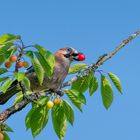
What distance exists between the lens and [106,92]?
5.16m

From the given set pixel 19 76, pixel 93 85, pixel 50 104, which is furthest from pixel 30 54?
pixel 93 85

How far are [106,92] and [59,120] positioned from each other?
0.73 m

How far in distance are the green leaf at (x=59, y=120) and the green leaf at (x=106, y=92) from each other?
1.79 ft

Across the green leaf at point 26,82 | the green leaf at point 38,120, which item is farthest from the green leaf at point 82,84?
the green leaf at point 26,82

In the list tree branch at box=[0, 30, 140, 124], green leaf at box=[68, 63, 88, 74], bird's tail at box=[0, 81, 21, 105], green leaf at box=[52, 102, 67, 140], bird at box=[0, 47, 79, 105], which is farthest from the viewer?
bird at box=[0, 47, 79, 105]

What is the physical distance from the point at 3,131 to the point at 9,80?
49 cm

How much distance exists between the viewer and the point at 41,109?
15.5 ft

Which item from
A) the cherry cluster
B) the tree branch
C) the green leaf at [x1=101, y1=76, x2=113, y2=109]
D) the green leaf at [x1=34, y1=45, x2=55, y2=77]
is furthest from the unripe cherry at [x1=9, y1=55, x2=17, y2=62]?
the green leaf at [x1=101, y1=76, x2=113, y2=109]

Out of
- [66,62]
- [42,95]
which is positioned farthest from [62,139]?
[66,62]

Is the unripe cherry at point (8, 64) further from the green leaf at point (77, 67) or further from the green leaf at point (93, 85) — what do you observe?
the green leaf at point (77, 67)

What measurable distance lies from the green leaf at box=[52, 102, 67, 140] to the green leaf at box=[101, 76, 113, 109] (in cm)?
55

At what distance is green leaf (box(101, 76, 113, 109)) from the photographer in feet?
16.7

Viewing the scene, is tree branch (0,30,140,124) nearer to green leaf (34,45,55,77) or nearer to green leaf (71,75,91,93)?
green leaf (71,75,91,93)

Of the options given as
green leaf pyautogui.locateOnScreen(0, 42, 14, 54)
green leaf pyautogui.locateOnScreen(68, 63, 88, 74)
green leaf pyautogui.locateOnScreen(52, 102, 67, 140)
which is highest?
green leaf pyautogui.locateOnScreen(68, 63, 88, 74)
